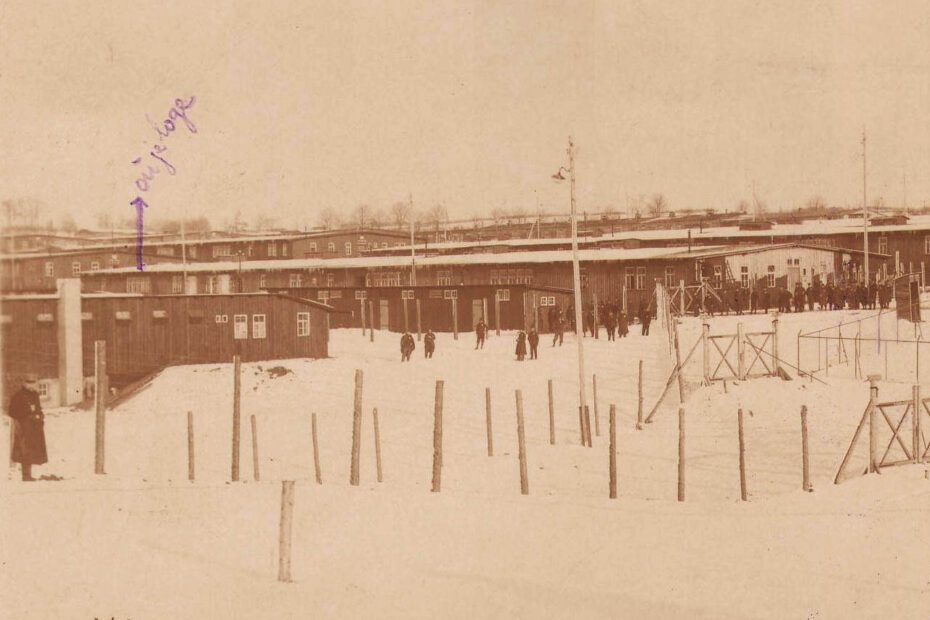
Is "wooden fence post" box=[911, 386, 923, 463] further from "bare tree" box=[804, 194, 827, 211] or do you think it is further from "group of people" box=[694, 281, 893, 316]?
"bare tree" box=[804, 194, 827, 211]

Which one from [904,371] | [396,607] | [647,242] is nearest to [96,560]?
[396,607]

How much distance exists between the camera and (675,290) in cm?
4497

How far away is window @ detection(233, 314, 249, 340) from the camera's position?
3135 cm

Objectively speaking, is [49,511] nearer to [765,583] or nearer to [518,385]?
[765,583]

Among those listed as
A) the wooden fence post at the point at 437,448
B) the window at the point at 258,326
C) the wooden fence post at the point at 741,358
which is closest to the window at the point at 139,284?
the window at the point at 258,326

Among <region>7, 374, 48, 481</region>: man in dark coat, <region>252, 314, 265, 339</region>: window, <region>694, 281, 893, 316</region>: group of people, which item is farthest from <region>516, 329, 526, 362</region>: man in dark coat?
<region>7, 374, 48, 481</region>: man in dark coat

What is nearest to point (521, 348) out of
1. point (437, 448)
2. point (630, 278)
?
point (437, 448)

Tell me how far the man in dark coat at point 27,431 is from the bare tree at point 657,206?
7384 centimetres

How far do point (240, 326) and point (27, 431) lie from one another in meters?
19.2

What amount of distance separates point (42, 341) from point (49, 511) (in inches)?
155

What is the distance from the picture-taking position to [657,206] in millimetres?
86688

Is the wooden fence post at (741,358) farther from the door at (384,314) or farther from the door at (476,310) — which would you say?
the door at (384,314)

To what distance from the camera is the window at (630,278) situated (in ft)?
153

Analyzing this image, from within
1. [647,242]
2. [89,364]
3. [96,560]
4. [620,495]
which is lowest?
[620,495]
